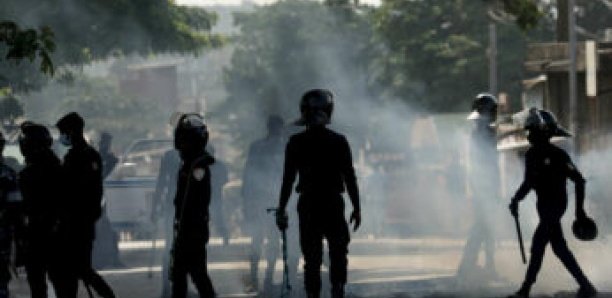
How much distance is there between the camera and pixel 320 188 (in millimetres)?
12906

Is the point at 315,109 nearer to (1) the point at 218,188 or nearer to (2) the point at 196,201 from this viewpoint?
(2) the point at 196,201

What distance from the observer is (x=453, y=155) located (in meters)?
41.4

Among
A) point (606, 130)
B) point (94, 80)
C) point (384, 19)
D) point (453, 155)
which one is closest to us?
point (606, 130)

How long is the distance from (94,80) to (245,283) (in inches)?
3296

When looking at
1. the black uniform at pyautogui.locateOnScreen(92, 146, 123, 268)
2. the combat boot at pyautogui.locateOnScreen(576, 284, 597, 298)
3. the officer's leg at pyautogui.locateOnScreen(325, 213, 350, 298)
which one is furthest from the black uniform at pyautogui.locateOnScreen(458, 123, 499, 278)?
the black uniform at pyautogui.locateOnScreen(92, 146, 123, 268)

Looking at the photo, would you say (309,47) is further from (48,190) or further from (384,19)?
(48,190)

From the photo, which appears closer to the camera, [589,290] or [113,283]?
[589,290]

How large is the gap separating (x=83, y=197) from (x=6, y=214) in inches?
42.9

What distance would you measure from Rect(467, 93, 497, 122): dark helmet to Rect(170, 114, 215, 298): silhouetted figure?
458 cm

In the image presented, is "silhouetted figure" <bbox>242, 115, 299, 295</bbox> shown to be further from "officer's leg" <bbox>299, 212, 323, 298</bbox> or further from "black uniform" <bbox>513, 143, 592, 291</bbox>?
"officer's leg" <bbox>299, 212, 323, 298</bbox>

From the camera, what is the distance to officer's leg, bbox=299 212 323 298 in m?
12.8

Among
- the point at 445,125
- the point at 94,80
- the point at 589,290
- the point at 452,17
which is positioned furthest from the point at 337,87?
the point at 589,290

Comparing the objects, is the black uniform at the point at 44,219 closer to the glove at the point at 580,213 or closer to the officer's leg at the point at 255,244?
the glove at the point at 580,213

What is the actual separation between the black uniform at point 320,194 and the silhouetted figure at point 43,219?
1800 mm
